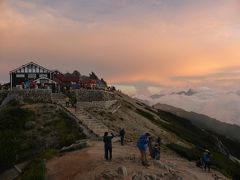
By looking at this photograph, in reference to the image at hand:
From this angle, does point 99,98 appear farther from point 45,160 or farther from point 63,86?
point 45,160

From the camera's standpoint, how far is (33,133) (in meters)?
52.6

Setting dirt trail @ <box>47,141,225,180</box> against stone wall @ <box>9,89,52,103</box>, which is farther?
stone wall @ <box>9,89,52,103</box>

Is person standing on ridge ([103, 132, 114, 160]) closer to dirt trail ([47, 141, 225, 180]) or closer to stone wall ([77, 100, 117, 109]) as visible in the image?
dirt trail ([47, 141, 225, 180])

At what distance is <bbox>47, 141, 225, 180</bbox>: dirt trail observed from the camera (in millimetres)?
33406

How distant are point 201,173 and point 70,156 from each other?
38.4 ft

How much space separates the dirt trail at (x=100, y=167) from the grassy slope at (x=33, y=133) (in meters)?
2.90

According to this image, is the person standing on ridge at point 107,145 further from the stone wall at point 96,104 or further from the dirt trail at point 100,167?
the stone wall at point 96,104

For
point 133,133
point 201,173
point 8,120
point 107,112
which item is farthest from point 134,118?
point 201,173

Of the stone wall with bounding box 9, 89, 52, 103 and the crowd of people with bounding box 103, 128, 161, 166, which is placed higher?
the stone wall with bounding box 9, 89, 52, 103

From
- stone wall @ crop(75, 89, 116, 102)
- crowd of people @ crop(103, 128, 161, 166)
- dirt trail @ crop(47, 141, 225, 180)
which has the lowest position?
dirt trail @ crop(47, 141, 225, 180)

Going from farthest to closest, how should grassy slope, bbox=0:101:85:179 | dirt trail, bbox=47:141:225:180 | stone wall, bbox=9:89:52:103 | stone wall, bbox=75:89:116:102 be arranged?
stone wall, bbox=75:89:116:102 < stone wall, bbox=9:89:52:103 < grassy slope, bbox=0:101:85:179 < dirt trail, bbox=47:141:225:180

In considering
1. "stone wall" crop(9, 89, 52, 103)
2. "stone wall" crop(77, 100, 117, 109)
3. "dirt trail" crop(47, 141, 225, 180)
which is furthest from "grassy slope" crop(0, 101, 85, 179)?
"stone wall" crop(77, 100, 117, 109)

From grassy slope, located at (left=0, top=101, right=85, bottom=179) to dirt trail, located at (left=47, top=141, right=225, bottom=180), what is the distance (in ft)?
9.52

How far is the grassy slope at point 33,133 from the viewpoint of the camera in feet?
148
